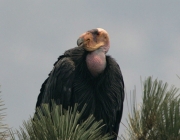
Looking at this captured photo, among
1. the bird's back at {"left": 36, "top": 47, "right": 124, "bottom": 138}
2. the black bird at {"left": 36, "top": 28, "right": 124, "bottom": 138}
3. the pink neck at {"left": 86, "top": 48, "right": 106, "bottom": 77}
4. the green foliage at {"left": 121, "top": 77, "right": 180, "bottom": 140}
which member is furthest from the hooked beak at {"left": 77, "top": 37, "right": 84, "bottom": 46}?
the green foliage at {"left": 121, "top": 77, "right": 180, "bottom": 140}

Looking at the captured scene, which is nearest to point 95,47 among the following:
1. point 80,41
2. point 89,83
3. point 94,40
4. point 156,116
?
point 94,40

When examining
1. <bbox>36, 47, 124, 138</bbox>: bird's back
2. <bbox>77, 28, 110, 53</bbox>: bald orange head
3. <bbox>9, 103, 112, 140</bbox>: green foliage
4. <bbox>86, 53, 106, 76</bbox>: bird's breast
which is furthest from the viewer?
<bbox>77, 28, 110, 53</bbox>: bald orange head

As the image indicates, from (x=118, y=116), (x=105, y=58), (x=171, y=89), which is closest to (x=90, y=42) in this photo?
(x=105, y=58)

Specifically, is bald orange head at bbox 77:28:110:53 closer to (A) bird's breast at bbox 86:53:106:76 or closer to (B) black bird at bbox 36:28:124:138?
(B) black bird at bbox 36:28:124:138

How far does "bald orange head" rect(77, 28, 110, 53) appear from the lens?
10.4m

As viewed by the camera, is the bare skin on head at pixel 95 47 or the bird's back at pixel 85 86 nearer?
the bird's back at pixel 85 86

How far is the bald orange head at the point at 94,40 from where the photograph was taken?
10.4m

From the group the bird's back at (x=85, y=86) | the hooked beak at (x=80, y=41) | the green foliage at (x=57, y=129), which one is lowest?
the green foliage at (x=57, y=129)

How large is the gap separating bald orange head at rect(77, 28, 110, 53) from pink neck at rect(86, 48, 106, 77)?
138mm

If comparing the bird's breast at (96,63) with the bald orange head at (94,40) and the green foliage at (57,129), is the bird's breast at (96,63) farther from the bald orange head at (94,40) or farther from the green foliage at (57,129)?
the green foliage at (57,129)

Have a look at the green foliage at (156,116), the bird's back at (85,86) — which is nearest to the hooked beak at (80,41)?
the bird's back at (85,86)

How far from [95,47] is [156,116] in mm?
4457

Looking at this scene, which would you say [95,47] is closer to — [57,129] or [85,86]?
[85,86]

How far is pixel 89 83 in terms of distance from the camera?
10320 millimetres
